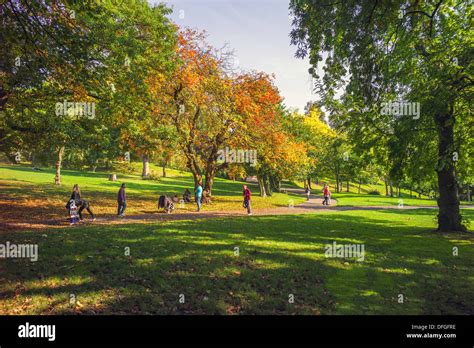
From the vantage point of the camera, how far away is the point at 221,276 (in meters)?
7.86

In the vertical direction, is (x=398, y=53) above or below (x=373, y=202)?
above

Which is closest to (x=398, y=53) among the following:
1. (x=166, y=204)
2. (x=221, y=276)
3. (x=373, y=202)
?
(x=221, y=276)

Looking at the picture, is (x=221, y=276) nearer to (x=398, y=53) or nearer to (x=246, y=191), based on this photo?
(x=398, y=53)

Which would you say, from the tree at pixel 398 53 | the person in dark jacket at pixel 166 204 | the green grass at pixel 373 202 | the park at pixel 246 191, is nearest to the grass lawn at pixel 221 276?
the park at pixel 246 191

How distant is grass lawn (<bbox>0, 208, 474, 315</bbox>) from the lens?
6.41 metres

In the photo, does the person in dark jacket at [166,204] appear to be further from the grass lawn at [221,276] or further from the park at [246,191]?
the grass lawn at [221,276]

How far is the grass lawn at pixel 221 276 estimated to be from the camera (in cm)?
641

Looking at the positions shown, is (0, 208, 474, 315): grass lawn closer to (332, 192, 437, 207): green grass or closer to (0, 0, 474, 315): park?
(0, 0, 474, 315): park

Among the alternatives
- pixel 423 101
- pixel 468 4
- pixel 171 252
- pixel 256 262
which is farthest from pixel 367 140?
pixel 171 252

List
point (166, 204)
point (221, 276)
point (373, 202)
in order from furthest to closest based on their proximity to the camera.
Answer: point (373, 202) → point (166, 204) → point (221, 276)

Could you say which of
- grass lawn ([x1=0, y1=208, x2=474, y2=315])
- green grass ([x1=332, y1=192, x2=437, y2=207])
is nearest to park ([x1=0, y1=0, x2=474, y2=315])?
grass lawn ([x1=0, y1=208, x2=474, y2=315])

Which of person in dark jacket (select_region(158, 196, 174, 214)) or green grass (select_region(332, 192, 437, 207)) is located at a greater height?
person in dark jacket (select_region(158, 196, 174, 214))
